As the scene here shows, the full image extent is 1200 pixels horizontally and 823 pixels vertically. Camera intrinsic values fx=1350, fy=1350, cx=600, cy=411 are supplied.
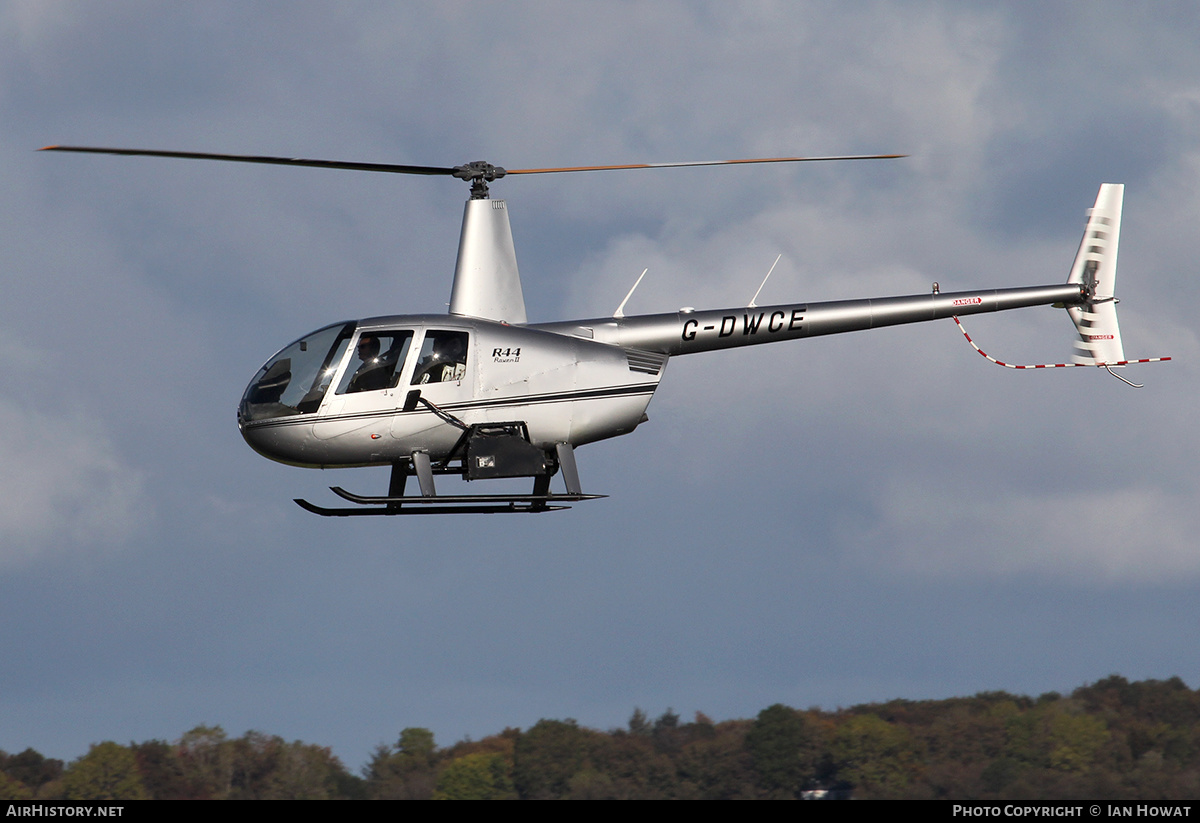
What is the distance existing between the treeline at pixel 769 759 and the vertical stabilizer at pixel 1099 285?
2994cm

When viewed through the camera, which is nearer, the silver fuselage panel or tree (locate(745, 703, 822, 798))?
the silver fuselage panel

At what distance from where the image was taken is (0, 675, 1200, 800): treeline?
50.8 meters

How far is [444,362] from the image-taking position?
20.5 m

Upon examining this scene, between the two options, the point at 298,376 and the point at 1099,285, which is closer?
the point at 298,376

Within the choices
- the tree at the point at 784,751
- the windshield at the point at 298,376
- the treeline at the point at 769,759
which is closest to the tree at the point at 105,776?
the treeline at the point at 769,759

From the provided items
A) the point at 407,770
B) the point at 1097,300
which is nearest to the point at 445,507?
the point at 1097,300

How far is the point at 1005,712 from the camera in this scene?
5156 cm

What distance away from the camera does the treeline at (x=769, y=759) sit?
50750 millimetres

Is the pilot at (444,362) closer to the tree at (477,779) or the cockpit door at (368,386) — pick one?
the cockpit door at (368,386)

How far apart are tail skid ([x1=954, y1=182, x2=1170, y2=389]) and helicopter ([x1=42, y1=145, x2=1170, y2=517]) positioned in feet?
7.83

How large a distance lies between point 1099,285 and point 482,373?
11.6m

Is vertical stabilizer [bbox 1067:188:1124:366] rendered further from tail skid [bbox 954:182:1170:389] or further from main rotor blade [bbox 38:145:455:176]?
main rotor blade [bbox 38:145:455:176]

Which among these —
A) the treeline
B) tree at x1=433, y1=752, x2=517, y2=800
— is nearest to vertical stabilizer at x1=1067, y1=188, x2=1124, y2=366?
the treeline

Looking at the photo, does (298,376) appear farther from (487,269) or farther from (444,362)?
(487,269)
